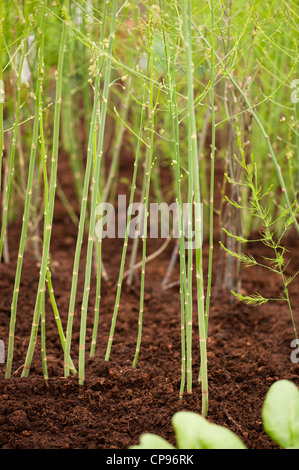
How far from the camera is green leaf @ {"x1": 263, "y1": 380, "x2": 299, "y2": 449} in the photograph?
3.61ft

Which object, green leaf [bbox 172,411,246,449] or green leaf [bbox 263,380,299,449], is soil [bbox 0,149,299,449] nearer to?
green leaf [bbox 263,380,299,449]

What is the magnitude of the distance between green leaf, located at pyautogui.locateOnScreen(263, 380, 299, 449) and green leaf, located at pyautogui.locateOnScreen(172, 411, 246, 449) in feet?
0.44

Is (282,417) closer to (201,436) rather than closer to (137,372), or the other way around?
(201,436)

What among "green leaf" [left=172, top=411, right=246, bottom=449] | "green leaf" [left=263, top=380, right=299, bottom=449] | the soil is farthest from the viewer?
the soil

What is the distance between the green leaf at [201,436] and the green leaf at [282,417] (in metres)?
0.13

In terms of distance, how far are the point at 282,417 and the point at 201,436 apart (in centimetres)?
22

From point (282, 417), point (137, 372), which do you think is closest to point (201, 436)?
point (282, 417)

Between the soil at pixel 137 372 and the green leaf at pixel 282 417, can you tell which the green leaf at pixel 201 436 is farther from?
the soil at pixel 137 372

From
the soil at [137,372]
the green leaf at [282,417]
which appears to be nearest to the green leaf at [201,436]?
the green leaf at [282,417]

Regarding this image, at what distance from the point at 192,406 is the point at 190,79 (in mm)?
825

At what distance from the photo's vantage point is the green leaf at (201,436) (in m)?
0.98

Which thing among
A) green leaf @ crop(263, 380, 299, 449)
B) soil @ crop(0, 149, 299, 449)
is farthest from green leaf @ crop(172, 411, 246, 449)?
soil @ crop(0, 149, 299, 449)

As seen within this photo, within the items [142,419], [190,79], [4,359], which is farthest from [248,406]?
[190,79]

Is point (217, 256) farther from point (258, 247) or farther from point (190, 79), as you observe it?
point (190, 79)
